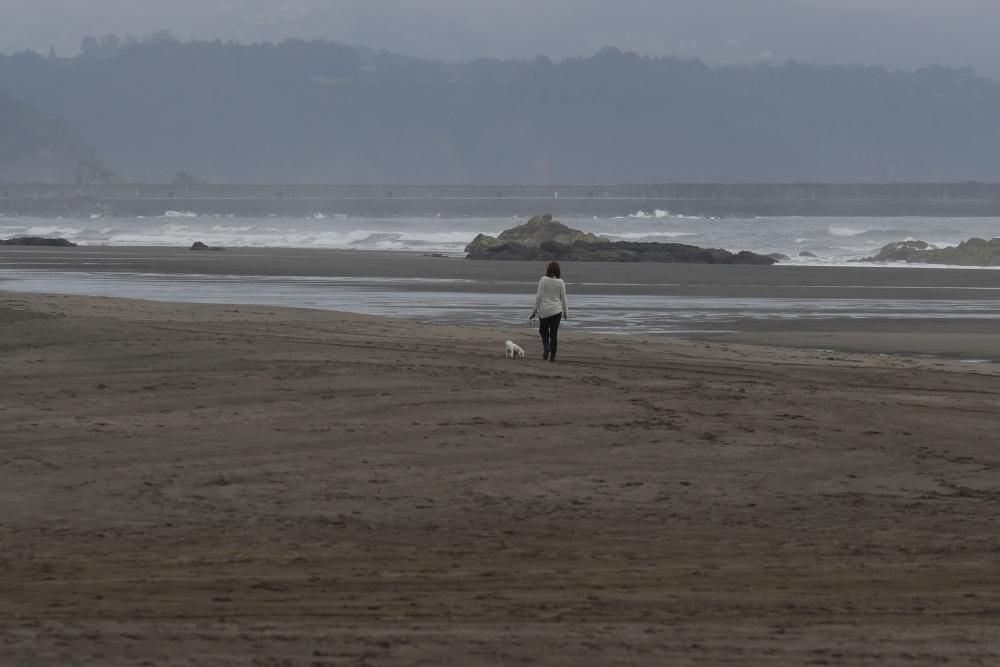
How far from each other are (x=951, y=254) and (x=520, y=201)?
134915 mm

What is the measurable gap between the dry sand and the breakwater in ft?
Result: 405

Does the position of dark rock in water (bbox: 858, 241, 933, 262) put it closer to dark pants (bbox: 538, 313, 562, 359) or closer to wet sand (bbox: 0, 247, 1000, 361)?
wet sand (bbox: 0, 247, 1000, 361)

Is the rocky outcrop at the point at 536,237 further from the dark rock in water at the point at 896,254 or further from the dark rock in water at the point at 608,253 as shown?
the dark rock in water at the point at 896,254

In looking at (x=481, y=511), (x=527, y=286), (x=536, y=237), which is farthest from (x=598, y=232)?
(x=481, y=511)

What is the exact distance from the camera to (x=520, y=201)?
18412cm

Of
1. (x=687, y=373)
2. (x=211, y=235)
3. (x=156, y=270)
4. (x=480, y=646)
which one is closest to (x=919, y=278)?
(x=156, y=270)

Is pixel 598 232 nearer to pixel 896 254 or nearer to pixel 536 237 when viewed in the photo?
pixel 536 237

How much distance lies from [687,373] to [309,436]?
223 inches

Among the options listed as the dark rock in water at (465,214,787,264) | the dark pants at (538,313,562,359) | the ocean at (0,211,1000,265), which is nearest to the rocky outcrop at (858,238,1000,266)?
the ocean at (0,211,1000,265)

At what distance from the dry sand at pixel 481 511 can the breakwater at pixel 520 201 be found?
4856 inches

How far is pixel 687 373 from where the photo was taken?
15.6 m

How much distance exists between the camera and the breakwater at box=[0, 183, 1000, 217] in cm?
14825

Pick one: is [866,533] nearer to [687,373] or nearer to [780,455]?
[780,455]

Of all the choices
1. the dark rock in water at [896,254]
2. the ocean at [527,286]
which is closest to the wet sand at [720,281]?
the ocean at [527,286]
